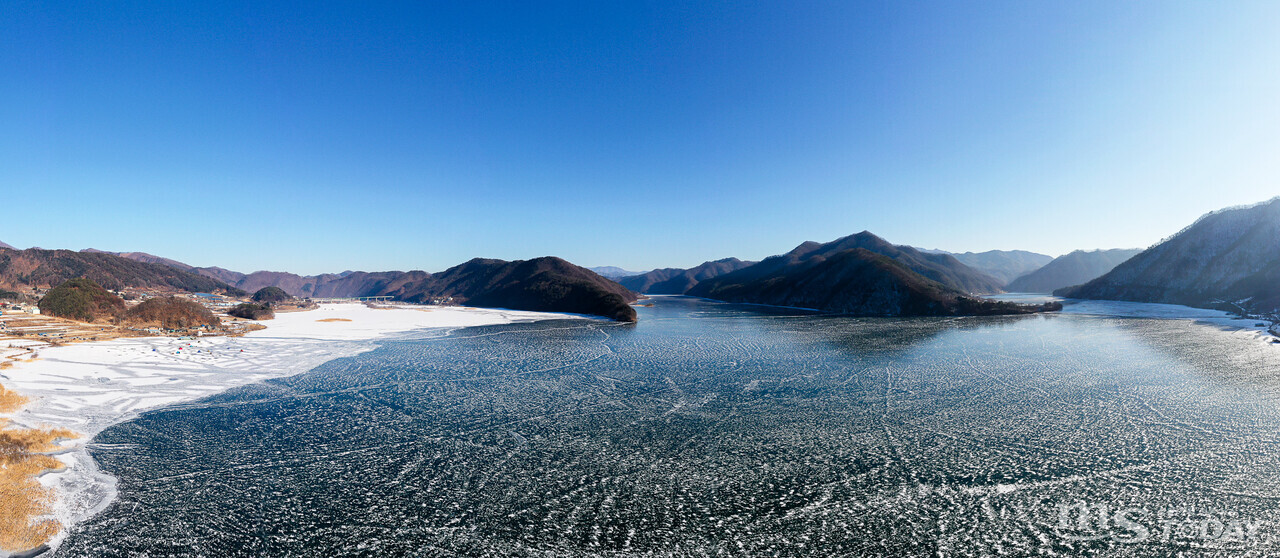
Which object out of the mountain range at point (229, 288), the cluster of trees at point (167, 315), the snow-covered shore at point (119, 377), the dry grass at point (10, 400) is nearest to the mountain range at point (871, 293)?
the mountain range at point (229, 288)

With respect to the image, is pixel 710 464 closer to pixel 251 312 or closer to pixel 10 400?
pixel 10 400

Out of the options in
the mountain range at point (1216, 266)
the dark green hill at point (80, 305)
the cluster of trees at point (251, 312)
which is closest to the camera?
the dark green hill at point (80, 305)

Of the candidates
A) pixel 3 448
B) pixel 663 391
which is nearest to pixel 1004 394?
pixel 663 391

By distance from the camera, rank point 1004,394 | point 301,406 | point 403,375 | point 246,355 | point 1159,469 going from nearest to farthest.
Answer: point 1159,469
point 301,406
point 1004,394
point 403,375
point 246,355

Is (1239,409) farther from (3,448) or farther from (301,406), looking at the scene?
(3,448)

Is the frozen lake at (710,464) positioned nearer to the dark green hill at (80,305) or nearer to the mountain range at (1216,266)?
the dark green hill at (80,305)
